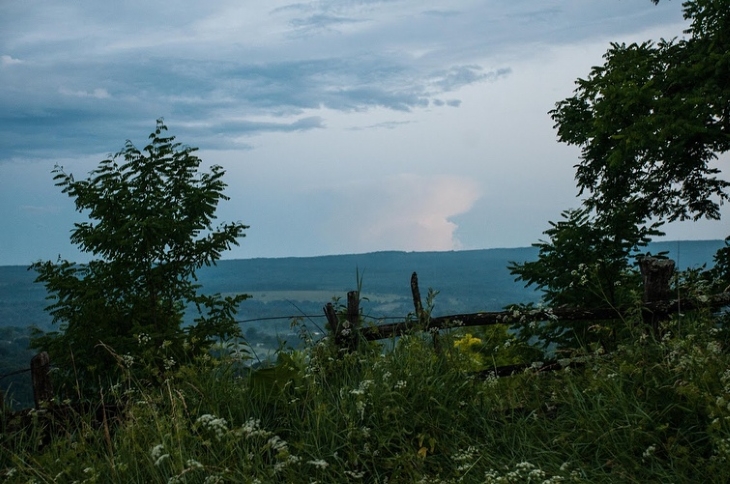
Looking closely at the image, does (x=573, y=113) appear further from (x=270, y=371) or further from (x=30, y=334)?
(x=30, y=334)

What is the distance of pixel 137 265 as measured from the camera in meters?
12.8

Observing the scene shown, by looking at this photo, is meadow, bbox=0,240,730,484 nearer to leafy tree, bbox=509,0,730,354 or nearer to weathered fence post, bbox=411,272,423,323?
weathered fence post, bbox=411,272,423,323

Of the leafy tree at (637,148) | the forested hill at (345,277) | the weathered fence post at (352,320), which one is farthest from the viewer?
the forested hill at (345,277)

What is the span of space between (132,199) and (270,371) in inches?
278

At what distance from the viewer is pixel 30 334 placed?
521 inches

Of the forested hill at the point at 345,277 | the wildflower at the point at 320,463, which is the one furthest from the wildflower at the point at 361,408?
the forested hill at the point at 345,277

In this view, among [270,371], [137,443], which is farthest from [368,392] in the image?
[137,443]

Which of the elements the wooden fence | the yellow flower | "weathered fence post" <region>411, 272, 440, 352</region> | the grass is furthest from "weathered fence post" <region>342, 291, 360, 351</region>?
the yellow flower

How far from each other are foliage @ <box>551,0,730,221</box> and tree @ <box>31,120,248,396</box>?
7323mm

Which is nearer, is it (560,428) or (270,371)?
(560,428)

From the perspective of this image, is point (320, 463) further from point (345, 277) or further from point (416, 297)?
point (345, 277)

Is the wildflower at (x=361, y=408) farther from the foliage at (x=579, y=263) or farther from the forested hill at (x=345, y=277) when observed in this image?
the forested hill at (x=345, y=277)

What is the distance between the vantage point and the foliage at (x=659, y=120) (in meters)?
11.7

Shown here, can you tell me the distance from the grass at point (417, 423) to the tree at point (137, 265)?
208 inches
